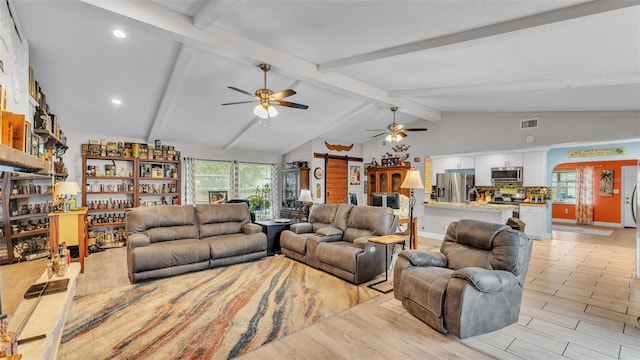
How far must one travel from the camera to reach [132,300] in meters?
3.31

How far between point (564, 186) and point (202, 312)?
11.4 m

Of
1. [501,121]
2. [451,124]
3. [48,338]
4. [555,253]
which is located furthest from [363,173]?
[48,338]

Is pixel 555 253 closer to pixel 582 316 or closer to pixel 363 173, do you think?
pixel 582 316

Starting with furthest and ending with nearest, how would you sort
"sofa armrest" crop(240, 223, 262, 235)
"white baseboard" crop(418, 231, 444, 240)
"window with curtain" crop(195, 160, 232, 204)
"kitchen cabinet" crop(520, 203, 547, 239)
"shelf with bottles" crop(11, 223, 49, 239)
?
"window with curtain" crop(195, 160, 232, 204)
"white baseboard" crop(418, 231, 444, 240)
"kitchen cabinet" crop(520, 203, 547, 239)
"sofa armrest" crop(240, 223, 262, 235)
"shelf with bottles" crop(11, 223, 49, 239)

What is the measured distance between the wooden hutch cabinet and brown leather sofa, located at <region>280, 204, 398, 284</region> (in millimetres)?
3647

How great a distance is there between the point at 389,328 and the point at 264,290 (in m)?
1.62

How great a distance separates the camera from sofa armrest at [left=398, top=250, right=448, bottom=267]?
3114 mm

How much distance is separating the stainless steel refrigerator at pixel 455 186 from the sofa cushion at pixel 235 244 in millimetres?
4767

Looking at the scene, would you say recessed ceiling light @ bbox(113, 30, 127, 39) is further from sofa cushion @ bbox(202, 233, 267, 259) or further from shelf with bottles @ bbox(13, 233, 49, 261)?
sofa cushion @ bbox(202, 233, 267, 259)

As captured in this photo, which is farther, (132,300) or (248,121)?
(248,121)

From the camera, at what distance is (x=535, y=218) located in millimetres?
6605

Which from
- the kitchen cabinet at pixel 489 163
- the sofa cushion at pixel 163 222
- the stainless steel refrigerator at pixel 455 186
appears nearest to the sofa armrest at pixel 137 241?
the sofa cushion at pixel 163 222

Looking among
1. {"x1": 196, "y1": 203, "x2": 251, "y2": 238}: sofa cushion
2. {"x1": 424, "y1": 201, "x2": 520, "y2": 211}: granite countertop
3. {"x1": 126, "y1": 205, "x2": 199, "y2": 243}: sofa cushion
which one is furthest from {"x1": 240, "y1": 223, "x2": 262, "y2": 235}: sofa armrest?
{"x1": 424, "y1": 201, "x2": 520, "y2": 211}: granite countertop

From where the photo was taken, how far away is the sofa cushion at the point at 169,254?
382 cm
